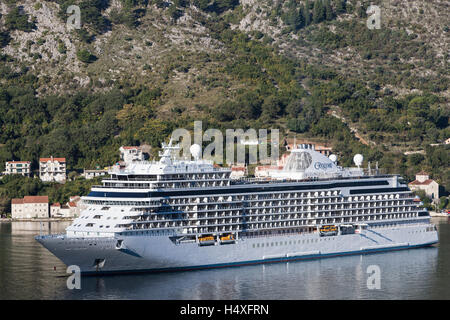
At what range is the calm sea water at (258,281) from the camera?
50.4 metres

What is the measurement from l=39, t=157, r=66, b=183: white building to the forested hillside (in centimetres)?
309

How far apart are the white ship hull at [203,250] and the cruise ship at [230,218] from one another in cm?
7

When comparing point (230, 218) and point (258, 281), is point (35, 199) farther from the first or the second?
point (258, 281)

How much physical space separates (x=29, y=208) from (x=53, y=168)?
12340mm

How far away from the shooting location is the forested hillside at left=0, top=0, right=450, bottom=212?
117 meters

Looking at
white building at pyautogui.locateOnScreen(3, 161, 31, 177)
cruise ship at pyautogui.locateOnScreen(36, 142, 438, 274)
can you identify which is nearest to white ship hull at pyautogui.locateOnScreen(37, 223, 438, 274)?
cruise ship at pyautogui.locateOnScreen(36, 142, 438, 274)

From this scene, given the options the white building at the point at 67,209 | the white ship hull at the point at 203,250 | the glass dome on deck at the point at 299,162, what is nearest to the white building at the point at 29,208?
the white building at the point at 67,209

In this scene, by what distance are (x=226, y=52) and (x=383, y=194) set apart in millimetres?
78334

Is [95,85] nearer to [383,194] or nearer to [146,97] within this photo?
[146,97]

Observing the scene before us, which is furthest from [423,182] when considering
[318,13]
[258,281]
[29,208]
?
[258,281]

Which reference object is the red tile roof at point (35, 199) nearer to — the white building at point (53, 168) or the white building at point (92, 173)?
the white building at point (92, 173)

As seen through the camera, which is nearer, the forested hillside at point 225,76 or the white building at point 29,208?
the white building at point 29,208

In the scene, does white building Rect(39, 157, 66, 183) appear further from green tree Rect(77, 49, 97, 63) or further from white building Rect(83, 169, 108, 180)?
green tree Rect(77, 49, 97, 63)

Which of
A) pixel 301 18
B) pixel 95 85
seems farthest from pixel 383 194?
pixel 301 18
